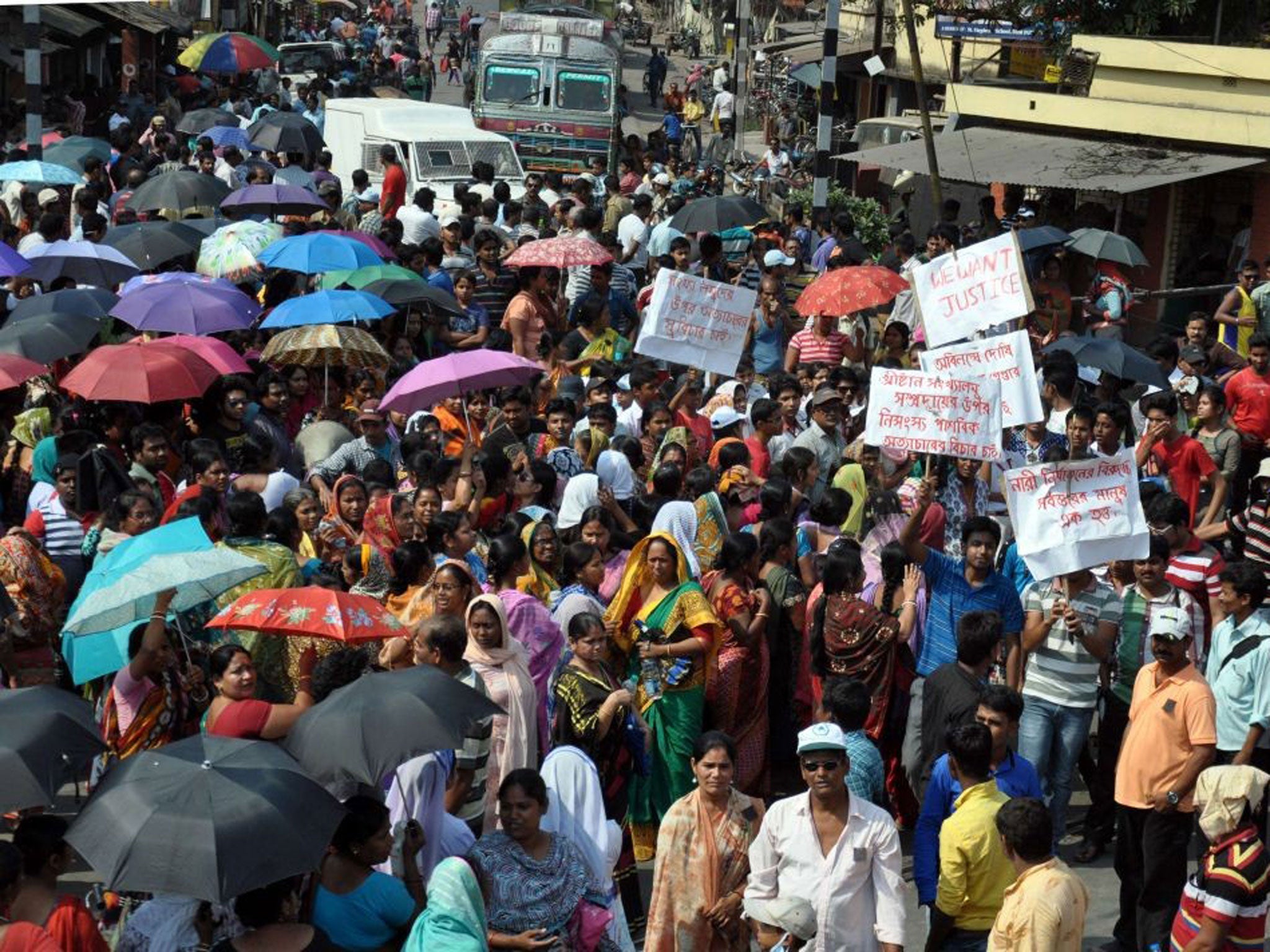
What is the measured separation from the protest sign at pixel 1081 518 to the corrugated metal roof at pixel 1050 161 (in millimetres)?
10766

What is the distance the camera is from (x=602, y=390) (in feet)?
39.2

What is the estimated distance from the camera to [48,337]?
1164 centimetres

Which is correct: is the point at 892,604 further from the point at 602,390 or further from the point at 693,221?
the point at 693,221

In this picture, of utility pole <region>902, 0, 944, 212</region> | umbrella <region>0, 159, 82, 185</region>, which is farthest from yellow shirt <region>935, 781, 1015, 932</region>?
utility pole <region>902, 0, 944, 212</region>

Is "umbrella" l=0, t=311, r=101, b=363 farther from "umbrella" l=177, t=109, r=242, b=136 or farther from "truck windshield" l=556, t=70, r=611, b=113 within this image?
"truck windshield" l=556, t=70, r=611, b=113

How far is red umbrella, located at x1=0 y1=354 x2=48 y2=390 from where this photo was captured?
1052 cm

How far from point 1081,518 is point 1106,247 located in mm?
8074

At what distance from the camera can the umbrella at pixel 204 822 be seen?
5785 millimetres

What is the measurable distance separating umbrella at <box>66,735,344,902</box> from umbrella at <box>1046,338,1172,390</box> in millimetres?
8068

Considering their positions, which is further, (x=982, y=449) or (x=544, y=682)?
(x=982, y=449)

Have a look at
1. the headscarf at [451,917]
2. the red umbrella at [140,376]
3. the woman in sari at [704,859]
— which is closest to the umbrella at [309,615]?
the woman in sari at [704,859]

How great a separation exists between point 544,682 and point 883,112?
29692 mm

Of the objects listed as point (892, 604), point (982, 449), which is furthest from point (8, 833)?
point (982, 449)

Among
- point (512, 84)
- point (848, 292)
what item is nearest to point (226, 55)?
point (512, 84)
